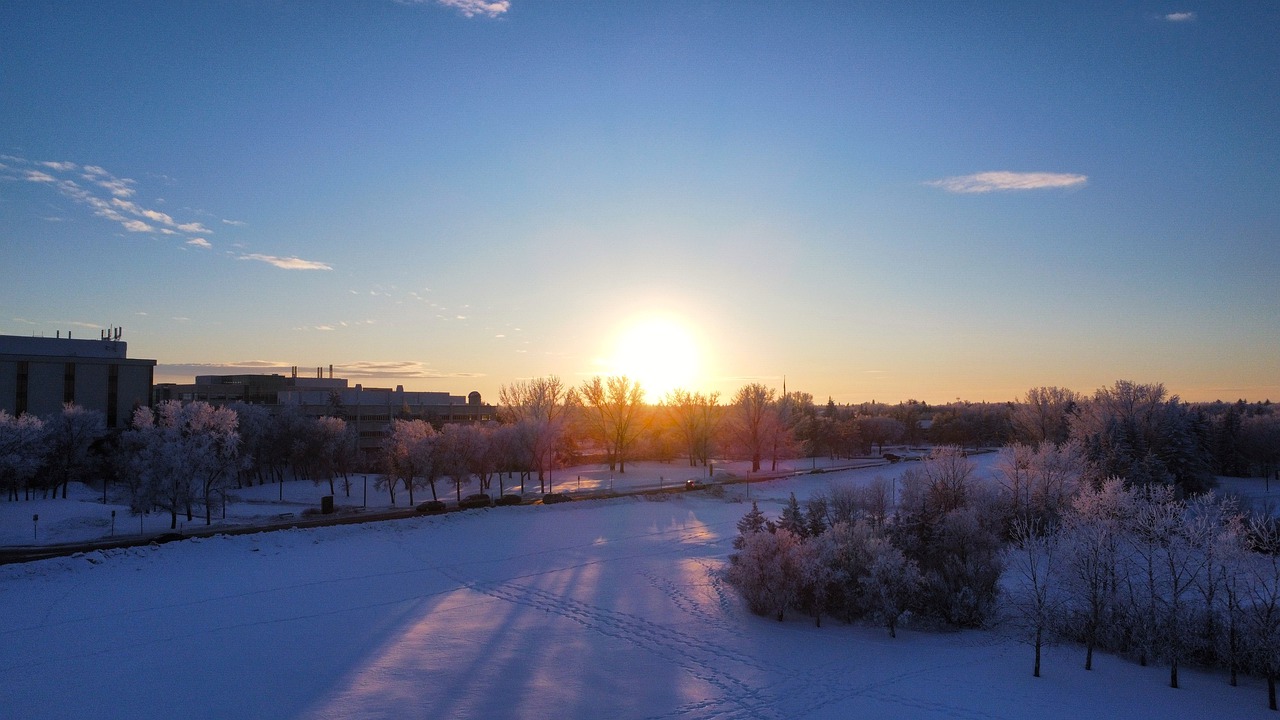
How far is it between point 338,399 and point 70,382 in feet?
77.5

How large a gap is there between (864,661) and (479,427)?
46.1 m

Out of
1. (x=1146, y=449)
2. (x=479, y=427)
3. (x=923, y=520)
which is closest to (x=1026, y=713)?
(x=923, y=520)

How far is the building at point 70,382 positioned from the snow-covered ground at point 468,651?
48.5 meters

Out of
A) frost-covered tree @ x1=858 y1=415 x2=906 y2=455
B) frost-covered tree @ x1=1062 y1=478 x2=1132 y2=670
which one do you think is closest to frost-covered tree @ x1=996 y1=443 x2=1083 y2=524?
frost-covered tree @ x1=1062 y1=478 x2=1132 y2=670

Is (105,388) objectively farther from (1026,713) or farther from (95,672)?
(1026,713)

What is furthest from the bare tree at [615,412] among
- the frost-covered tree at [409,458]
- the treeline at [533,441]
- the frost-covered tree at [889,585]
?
the frost-covered tree at [889,585]

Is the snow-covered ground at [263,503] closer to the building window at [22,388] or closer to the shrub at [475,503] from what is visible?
the shrub at [475,503]

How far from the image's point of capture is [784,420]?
84.1 metres

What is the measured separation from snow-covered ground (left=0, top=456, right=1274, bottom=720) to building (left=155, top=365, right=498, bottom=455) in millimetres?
54965

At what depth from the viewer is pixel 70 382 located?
67750 millimetres

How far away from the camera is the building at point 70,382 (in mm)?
64875

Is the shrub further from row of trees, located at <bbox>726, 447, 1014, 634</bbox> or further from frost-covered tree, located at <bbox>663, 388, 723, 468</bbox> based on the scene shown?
frost-covered tree, located at <bbox>663, 388, 723, 468</bbox>

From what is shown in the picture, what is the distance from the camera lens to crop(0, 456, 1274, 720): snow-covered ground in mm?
17422

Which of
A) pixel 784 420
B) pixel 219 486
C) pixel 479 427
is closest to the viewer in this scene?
pixel 219 486
